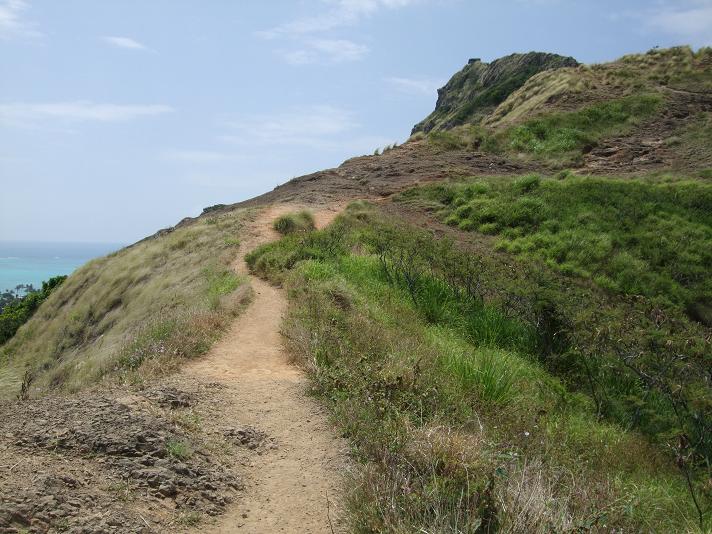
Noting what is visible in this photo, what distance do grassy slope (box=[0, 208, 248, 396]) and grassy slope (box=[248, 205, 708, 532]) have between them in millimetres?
1129

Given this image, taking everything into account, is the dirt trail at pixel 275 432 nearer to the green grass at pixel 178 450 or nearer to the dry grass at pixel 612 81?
the green grass at pixel 178 450

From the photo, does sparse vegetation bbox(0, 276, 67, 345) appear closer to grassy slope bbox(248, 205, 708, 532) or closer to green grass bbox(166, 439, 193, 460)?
grassy slope bbox(248, 205, 708, 532)

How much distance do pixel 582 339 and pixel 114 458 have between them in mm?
5414

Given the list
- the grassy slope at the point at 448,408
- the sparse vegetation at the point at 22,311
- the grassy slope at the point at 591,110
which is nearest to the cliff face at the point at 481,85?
the grassy slope at the point at 591,110

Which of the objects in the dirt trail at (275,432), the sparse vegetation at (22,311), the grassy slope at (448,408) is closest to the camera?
the grassy slope at (448,408)

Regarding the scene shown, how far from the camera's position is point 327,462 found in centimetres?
442

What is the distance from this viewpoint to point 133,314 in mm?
12133

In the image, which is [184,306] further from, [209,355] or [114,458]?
[114,458]

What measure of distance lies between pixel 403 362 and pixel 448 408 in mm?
902

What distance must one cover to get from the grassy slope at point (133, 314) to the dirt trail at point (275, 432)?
442mm

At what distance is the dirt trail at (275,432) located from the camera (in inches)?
149

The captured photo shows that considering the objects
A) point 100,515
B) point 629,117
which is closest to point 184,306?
point 100,515

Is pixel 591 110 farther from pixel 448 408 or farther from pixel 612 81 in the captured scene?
pixel 448 408

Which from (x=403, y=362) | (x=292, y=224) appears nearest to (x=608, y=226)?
(x=292, y=224)
